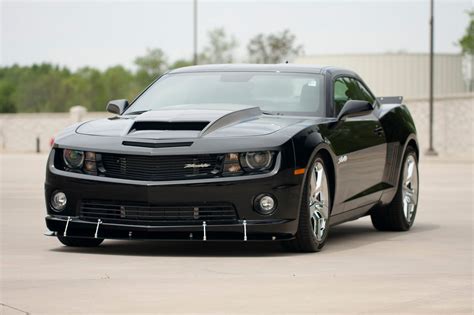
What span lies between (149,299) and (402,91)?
59946 mm

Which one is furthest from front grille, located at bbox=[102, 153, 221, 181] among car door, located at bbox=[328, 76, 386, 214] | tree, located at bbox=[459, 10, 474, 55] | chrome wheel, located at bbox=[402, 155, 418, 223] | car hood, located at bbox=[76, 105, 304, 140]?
tree, located at bbox=[459, 10, 474, 55]

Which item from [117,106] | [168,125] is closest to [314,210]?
[168,125]

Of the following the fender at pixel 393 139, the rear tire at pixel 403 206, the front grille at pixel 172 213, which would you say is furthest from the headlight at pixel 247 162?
the rear tire at pixel 403 206

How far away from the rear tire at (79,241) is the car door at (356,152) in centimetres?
211

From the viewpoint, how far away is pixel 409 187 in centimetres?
1330

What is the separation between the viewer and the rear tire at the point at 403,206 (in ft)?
42.5

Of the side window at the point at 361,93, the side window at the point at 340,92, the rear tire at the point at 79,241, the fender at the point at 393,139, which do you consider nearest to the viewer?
the rear tire at the point at 79,241

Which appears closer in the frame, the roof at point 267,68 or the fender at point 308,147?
the fender at point 308,147

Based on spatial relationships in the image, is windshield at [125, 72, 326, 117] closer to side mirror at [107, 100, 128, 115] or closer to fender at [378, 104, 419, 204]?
side mirror at [107, 100, 128, 115]

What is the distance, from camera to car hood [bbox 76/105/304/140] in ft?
33.2

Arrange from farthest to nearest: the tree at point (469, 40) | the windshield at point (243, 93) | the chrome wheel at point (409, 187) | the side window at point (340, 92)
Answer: the tree at point (469, 40), the chrome wheel at point (409, 187), the side window at point (340, 92), the windshield at point (243, 93)

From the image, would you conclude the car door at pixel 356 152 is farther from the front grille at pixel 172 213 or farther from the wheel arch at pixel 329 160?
the front grille at pixel 172 213

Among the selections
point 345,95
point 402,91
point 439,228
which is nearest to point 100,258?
point 345,95

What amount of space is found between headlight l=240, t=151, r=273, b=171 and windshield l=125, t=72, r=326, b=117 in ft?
3.69
